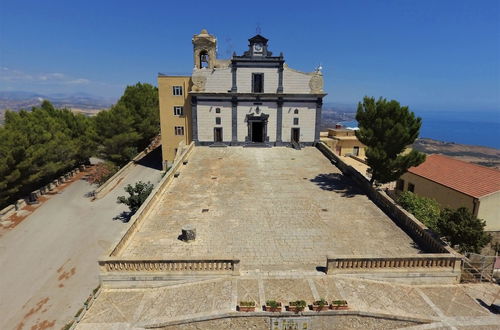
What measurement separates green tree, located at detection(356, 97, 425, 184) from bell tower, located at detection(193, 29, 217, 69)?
2164 centimetres

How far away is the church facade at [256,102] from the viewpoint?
30.7 m

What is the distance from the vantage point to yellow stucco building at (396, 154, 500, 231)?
19.9 meters

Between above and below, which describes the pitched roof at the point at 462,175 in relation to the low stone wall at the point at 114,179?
above

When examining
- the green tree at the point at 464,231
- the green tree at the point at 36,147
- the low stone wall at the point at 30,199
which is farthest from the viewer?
the green tree at the point at 36,147

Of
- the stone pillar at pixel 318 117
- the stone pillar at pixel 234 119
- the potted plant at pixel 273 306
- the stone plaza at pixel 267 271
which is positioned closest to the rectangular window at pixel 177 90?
the stone pillar at pixel 234 119

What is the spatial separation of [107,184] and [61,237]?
10520 mm

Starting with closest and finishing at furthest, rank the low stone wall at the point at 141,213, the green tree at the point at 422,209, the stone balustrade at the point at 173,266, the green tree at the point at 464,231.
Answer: the stone balustrade at the point at 173,266, the low stone wall at the point at 141,213, the green tree at the point at 464,231, the green tree at the point at 422,209

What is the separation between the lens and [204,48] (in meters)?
34.5

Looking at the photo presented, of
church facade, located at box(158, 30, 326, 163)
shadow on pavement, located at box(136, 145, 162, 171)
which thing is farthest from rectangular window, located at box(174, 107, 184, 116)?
shadow on pavement, located at box(136, 145, 162, 171)

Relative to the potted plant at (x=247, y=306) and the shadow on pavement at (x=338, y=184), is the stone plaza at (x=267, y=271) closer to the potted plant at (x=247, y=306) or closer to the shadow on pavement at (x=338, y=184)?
the potted plant at (x=247, y=306)

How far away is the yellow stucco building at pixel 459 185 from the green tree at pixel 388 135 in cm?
626

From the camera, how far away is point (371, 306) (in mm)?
9984

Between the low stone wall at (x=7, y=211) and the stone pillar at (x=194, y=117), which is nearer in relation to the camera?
the low stone wall at (x=7, y=211)

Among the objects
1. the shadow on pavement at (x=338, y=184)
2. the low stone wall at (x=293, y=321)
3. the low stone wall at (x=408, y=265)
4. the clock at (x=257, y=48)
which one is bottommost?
the low stone wall at (x=293, y=321)
